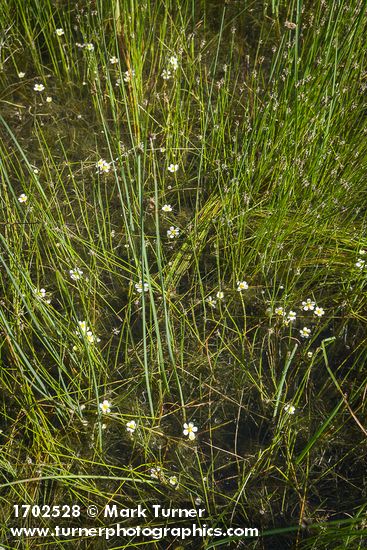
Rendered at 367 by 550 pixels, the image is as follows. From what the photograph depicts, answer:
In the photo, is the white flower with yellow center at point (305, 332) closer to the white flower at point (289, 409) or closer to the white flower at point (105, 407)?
the white flower at point (289, 409)

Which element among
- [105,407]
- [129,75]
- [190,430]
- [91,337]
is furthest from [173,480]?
[129,75]

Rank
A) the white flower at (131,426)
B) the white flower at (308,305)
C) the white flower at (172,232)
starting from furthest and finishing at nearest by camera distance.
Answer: the white flower at (172,232), the white flower at (308,305), the white flower at (131,426)

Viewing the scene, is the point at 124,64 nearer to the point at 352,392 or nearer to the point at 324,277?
the point at 324,277

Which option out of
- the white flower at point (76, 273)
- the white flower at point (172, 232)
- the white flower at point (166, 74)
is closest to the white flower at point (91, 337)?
the white flower at point (76, 273)

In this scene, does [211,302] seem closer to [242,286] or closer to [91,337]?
[242,286]

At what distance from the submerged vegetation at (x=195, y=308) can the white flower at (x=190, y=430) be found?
0.04 ft

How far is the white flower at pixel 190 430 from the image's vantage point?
229 centimetres

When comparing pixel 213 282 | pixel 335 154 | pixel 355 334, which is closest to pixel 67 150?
pixel 213 282

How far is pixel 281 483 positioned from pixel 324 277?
0.97 metres

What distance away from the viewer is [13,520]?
2.13 m

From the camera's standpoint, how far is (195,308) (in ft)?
8.66

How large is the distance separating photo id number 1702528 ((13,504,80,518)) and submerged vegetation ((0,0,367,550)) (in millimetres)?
25

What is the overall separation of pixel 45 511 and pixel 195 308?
3.47 feet

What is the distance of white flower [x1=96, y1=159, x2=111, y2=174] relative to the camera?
3.01m
